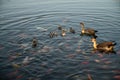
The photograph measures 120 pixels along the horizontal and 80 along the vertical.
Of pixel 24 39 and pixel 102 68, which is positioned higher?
pixel 24 39

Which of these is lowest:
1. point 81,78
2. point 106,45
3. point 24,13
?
point 81,78

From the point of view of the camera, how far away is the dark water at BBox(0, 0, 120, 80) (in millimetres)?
10984

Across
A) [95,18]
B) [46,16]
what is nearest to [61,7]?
[46,16]

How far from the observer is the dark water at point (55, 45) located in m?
11.0

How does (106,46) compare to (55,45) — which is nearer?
(106,46)

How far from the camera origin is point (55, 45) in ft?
46.9

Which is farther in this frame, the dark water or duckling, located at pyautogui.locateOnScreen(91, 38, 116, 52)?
duckling, located at pyautogui.locateOnScreen(91, 38, 116, 52)

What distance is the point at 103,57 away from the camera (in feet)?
41.0

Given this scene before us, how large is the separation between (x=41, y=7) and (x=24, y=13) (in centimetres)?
333

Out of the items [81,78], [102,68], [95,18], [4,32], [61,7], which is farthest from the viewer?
[61,7]

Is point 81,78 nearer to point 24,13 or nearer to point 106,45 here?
point 106,45

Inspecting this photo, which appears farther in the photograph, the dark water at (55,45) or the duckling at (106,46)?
the duckling at (106,46)

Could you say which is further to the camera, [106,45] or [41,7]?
[41,7]

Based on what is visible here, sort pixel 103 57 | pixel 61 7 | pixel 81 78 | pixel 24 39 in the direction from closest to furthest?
pixel 81 78, pixel 103 57, pixel 24 39, pixel 61 7
